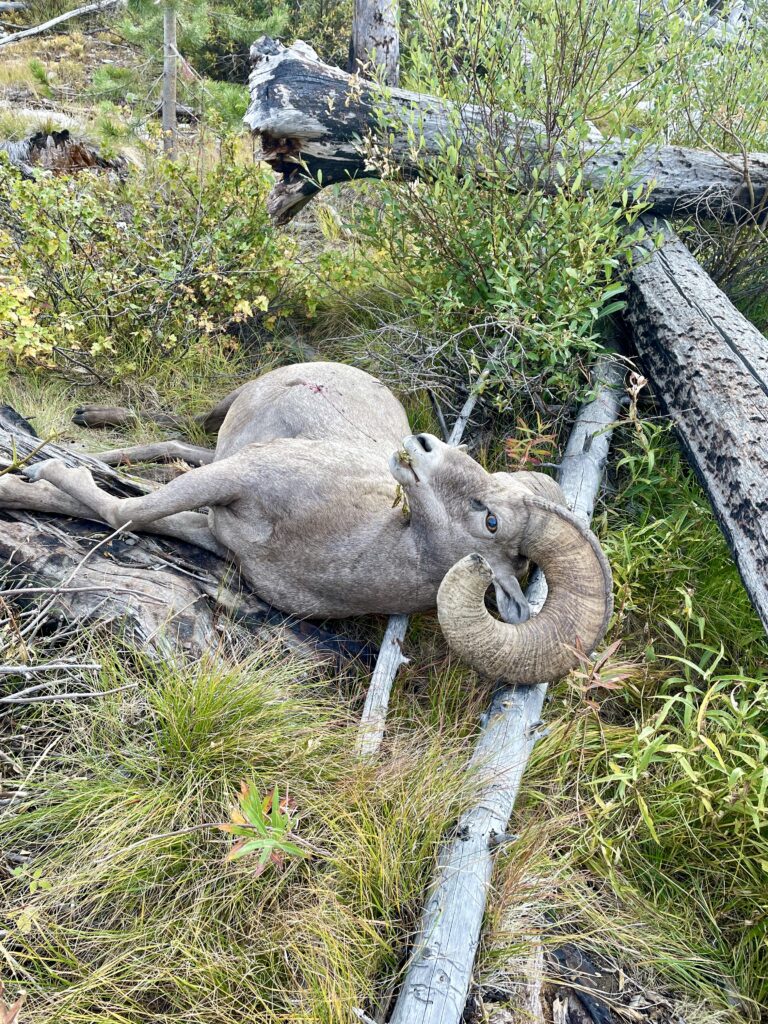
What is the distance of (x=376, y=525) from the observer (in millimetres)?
3791

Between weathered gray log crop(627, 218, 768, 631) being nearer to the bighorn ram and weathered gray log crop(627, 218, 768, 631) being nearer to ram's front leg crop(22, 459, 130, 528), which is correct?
the bighorn ram

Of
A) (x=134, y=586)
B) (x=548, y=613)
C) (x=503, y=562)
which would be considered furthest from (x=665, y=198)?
(x=134, y=586)

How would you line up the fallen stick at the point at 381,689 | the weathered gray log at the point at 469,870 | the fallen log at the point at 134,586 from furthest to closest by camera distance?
the fallen log at the point at 134,586 < the fallen stick at the point at 381,689 < the weathered gray log at the point at 469,870

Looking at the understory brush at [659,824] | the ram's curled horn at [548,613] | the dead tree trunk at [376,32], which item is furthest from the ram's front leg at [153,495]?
the dead tree trunk at [376,32]

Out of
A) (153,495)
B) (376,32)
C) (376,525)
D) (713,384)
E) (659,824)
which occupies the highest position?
(376,32)

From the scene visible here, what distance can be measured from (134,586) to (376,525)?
1217 millimetres

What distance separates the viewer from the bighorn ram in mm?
3242

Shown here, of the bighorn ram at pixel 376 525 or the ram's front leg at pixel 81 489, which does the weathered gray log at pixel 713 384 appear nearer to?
the bighorn ram at pixel 376 525

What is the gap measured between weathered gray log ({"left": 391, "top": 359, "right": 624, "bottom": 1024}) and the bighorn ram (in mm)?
260

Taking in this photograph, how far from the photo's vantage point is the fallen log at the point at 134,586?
140 inches

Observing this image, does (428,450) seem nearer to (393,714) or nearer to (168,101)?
(393,714)

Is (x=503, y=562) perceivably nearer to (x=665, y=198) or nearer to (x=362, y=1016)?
(x=362, y=1016)

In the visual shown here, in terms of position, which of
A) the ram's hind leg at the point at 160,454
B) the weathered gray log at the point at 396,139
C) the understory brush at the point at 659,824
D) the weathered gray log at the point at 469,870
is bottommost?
the ram's hind leg at the point at 160,454

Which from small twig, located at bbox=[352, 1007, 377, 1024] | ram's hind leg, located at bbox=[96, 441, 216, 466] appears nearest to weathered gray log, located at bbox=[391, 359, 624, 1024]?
small twig, located at bbox=[352, 1007, 377, 1024]
